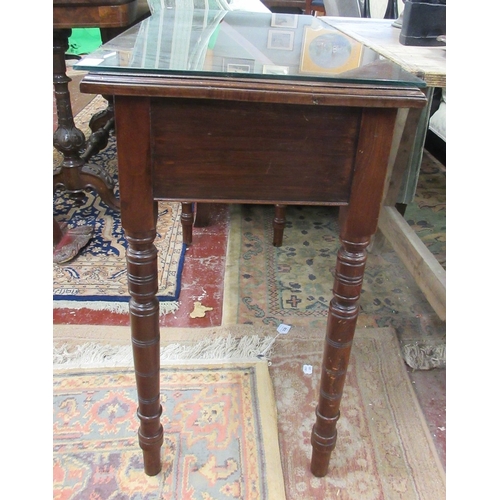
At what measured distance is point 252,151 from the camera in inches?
24.1

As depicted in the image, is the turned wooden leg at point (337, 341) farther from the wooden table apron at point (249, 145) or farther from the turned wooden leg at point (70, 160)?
the turned wooden leg at point (70, 160)

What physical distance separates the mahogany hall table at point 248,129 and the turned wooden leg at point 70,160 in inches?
40.9

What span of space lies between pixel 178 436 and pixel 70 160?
1227mm

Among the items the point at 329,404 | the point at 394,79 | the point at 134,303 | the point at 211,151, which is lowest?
the point at 329,404

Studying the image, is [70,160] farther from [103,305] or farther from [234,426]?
[234,426]

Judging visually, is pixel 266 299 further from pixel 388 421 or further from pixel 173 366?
pixel 388 421

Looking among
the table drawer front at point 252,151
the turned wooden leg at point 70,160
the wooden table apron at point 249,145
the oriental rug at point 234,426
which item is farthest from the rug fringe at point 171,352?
the turned wooden leg at point 70,160

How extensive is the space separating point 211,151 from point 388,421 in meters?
0.70

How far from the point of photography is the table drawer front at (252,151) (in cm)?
59

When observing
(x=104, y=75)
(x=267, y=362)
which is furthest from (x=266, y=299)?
(x=104, y=75)

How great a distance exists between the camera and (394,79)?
23.0 inches

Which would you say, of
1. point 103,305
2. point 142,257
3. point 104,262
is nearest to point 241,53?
point 142,257

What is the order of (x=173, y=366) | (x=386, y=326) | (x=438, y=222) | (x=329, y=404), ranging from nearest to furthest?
(x=329, y=404), (x=173, y=366), (x=386, y=326), (x=438, y=222)

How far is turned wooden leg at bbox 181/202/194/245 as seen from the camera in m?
1.47
